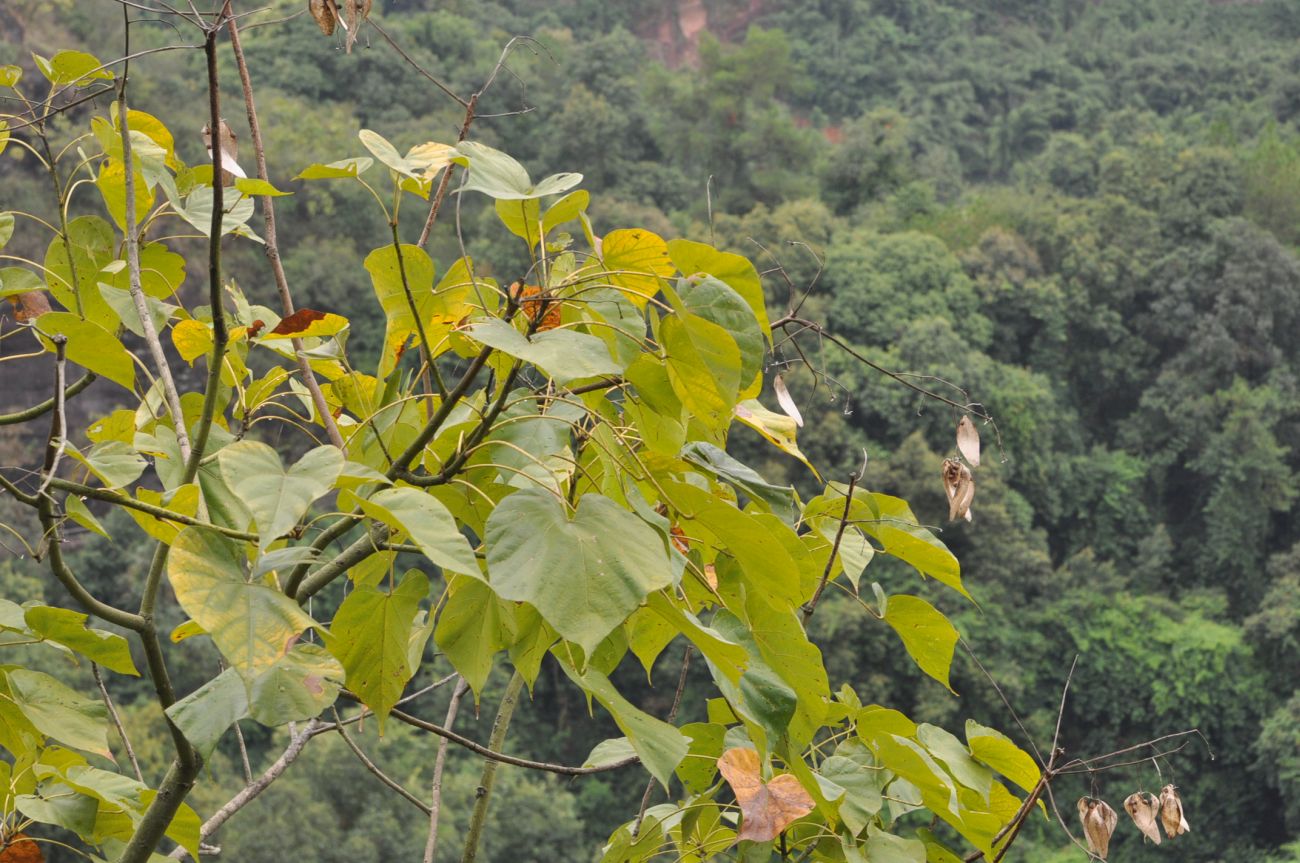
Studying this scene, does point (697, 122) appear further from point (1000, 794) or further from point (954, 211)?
point (1000, 794)

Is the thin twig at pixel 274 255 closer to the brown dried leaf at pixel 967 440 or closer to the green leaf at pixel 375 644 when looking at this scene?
the green leaf at pixel 375 644

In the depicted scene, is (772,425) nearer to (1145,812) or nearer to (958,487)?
(958,487)

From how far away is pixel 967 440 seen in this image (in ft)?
2.41

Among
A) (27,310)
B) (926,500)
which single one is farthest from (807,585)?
(926,500)

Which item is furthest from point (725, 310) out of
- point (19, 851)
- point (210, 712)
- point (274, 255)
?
point (19, 851)

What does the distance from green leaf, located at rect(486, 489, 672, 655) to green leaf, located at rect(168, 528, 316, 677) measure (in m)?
→ 0.07

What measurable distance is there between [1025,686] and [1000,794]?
10.6 meters

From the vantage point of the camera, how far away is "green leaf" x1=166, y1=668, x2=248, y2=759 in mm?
481

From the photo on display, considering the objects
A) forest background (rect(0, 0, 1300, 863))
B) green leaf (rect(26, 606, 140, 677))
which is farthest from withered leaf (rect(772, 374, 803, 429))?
forest background (rect(0, 0, 1300, 863))

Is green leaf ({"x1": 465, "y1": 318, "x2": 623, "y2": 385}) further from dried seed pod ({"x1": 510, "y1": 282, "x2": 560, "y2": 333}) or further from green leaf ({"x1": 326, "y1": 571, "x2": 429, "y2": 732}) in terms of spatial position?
green leaf ({"x1": 326, "y1": 571, "x2": 429, "y2": 732})

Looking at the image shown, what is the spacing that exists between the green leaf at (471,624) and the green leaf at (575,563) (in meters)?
0.11

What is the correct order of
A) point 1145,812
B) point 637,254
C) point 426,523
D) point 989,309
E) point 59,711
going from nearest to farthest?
point 426,523
point 637,254
point 59,711
point 1145,812
point 989,309

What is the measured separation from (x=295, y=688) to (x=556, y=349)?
0.50 feet

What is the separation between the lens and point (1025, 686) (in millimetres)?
10766
